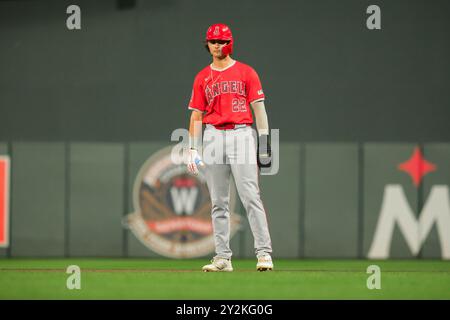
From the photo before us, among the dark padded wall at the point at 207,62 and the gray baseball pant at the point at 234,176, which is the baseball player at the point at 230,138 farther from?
the dark padded wall at the point at 207,62

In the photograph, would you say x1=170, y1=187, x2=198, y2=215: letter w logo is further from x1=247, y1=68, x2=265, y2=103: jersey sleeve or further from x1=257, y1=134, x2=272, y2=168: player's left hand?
x1=247, y1=68, x2=265, y2=103: jersey sleeve

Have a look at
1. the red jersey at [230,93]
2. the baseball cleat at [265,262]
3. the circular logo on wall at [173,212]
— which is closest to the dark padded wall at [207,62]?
the circular logo on wall at [173,212]

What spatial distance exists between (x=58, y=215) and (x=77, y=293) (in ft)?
13.9

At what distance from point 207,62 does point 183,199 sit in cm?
257

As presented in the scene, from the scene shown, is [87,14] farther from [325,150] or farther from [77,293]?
[77,293]

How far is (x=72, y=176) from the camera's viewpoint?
11.2 m

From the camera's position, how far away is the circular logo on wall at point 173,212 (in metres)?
10.9

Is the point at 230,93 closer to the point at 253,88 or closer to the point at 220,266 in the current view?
the point at 253,88

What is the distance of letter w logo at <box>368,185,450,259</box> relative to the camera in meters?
10.9

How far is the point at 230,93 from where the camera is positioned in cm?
808

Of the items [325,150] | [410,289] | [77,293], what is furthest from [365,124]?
[77,293]

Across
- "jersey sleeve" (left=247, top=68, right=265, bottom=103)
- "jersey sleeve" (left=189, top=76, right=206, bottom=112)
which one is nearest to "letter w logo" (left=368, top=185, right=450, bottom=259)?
"jersey sleeve" (left=247, top=68, right=265, bottom=103)

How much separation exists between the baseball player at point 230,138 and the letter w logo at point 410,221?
10.4 feet

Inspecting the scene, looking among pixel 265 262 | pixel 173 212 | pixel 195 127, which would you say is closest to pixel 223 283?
pixel 265 262
